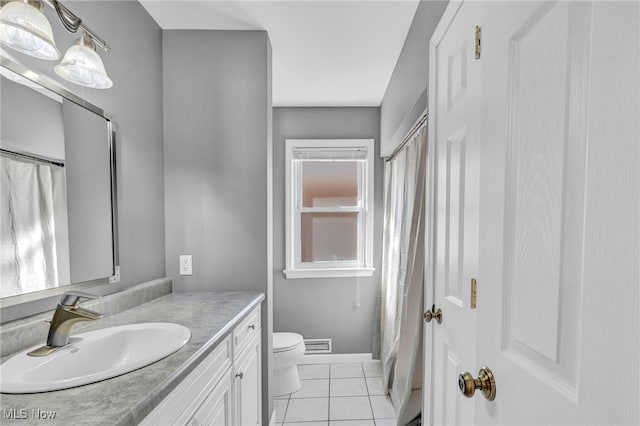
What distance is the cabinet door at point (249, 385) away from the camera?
4.80 feet

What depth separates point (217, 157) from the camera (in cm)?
194

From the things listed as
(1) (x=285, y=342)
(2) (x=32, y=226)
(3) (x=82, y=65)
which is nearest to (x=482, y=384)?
(2) (x=32, y=226)

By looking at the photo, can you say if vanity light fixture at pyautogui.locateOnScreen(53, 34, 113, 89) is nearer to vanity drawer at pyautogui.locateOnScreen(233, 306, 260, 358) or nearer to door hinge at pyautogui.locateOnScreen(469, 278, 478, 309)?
vanity drawer at pyautogui.locateOnScreen(233, 306, 260, 358)

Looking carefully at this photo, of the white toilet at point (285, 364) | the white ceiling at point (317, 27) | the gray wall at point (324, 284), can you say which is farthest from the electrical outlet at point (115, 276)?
the gray wall at point (324, 284)

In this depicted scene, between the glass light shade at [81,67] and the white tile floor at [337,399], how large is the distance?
89.8 inches

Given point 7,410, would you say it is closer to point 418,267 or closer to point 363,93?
point 418,267

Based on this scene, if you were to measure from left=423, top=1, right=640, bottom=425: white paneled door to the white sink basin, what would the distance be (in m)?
0.96

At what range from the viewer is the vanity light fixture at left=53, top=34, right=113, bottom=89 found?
45.2 inches

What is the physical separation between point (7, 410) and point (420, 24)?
2.06 m

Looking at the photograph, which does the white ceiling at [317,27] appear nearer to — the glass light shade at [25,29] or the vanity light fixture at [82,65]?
the vanity light fixture at [82,65]

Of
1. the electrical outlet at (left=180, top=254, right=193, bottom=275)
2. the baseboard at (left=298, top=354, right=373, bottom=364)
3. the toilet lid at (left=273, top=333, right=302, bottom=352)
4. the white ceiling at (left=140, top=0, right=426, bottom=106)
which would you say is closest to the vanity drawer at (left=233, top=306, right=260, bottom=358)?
the electrical outlet at (left=180, top=254, right=193, bottom=275)

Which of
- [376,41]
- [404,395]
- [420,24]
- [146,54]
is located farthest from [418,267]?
[146,54]

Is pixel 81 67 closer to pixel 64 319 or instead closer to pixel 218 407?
pixel 64 319

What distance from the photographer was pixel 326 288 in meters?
3.15
